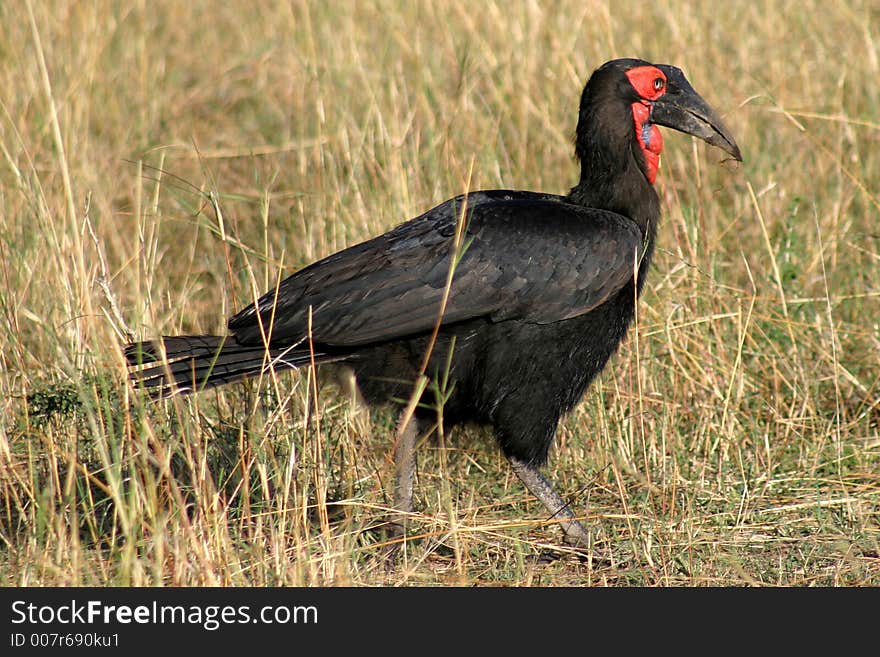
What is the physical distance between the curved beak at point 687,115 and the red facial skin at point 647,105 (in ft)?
0.08

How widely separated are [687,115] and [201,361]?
1815 millimetres

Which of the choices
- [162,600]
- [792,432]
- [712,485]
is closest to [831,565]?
[712,485]

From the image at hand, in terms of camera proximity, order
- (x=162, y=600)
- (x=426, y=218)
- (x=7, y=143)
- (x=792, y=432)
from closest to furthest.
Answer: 1. (x=162, y=600)
2. (x=426, y=218)
3. (x=792, y=432)
4. (x=7, y=143)

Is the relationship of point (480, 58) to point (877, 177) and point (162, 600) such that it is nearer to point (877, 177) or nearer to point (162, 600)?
point (877, 177)

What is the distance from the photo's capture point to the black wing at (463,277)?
3.65 meters

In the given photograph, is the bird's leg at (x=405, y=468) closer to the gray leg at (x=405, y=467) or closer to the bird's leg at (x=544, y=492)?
the gray leg at (x=405, y=467)

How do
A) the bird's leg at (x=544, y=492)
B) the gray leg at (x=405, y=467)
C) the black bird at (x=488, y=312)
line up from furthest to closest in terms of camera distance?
1. the gray leg at (x=405, y=467)
2. the bird's leg at (x=544, y=492)
3. the black bird at (x=488, y=312)

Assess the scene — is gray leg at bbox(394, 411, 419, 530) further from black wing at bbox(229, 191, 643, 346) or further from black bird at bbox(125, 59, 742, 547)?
black wing at bbox(229, 191, 643, 346)

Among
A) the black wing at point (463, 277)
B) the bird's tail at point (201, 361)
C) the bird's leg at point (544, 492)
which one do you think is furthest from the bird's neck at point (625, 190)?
the bird's tail at point (201, 361)

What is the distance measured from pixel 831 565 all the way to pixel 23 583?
2292mm

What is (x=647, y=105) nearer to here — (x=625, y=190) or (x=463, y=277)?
(x=625, y=190)

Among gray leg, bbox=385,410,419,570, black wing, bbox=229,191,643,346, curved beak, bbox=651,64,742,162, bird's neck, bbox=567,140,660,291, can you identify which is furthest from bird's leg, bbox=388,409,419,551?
curved beak, bbox=651,64,742,162

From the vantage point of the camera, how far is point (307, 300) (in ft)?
12.2

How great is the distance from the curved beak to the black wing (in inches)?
18.3
